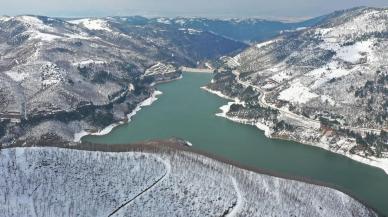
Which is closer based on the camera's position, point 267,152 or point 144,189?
point 144,189

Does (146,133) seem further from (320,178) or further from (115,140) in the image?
(320,178)

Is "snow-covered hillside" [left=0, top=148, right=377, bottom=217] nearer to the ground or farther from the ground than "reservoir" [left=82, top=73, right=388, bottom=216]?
farther from the ground

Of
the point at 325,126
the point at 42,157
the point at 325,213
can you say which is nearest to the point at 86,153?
the point at 42,157

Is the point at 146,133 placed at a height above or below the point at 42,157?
below

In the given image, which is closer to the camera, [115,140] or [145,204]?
[145,204]

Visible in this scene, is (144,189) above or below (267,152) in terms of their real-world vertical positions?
above

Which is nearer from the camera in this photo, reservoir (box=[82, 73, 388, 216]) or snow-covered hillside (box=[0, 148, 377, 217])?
snow-covered hillside (box=[0, 148, 377, 217])

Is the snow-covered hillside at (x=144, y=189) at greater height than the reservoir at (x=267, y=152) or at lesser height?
greater

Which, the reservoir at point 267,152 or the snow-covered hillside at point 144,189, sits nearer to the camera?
the snow-covered hillside at point 144,189
